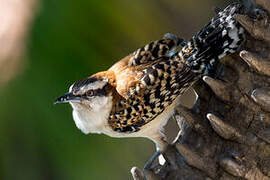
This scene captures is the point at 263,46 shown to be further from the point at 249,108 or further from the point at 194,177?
the point at 194,177

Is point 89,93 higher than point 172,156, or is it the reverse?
point 89,93

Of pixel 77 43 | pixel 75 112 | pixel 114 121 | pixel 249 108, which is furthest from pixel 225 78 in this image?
pixel 77 43

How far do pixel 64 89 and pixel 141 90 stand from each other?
94 cm

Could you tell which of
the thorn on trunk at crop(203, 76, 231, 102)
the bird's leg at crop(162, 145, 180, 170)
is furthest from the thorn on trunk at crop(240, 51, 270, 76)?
the bird's leg at crop(162, 145, 180, 170)

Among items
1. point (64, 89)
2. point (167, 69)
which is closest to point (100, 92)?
point (167, 69)

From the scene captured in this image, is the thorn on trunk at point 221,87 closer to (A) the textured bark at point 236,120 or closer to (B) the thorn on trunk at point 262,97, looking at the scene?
(A) the textured bark at point 236,120

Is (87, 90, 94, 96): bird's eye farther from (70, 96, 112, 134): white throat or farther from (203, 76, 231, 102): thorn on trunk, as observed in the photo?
(203, 76, 231, 102): thorn on trunk

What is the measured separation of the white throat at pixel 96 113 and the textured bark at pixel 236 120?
894 millimetres

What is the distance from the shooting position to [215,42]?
209 centimetres

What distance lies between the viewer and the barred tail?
184 cm

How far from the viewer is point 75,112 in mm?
2840

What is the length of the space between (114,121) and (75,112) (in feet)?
0.97

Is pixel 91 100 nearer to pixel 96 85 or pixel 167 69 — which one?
pixel 96 85

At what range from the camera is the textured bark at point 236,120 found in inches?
63.6
